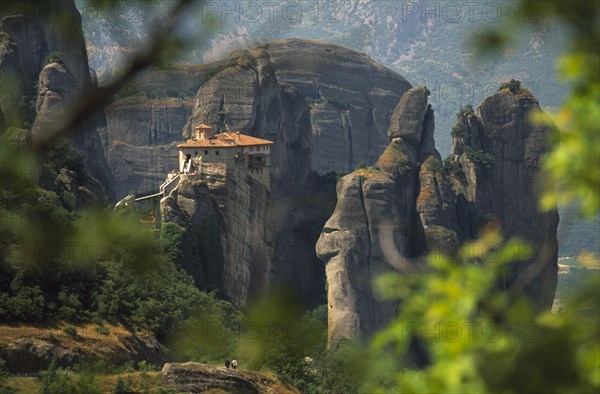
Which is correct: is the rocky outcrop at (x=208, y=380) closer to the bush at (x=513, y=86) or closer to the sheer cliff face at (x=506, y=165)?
the sheer cliff face at (x=506, y=165)

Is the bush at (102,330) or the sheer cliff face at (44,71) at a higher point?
the sheer cliff face at (44,71)

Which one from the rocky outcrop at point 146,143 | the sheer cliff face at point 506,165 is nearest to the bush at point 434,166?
the sheer cliff face at point 506,165

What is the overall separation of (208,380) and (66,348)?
16.7 ft

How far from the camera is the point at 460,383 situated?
7.59 m

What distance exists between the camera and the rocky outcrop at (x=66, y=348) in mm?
39875

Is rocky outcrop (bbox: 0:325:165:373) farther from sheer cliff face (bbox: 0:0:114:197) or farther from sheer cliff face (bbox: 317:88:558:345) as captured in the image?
sheer cliff face (bbox: 317:88:558:345)

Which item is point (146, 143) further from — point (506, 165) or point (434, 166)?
point (506, 165)

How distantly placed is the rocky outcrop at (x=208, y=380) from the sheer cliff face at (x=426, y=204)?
95.2ft

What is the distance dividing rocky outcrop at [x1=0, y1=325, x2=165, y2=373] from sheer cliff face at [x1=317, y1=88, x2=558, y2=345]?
2546 cm

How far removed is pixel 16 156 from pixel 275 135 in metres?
71.6

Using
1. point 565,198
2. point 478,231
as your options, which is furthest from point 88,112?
point 478,231

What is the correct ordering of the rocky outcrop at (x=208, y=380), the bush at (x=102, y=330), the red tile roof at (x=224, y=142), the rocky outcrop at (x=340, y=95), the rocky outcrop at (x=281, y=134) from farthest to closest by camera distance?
the rocky outcrop at (x=340, y=95) → the rocky outcrop at (x=281, y=134) → the red tile roof at (x=224, y=142) → the bush at (x=102, y=330) → the rocky outcrop at (x=208, y=380)

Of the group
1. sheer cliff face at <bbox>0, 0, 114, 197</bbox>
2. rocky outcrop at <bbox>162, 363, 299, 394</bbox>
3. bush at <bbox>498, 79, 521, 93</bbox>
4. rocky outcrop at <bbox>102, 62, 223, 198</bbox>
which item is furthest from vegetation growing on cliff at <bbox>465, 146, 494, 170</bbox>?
rocky outcrop at <bbox>162, 363, 299, 394</bbox>

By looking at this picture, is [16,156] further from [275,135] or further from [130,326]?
[275,135]
